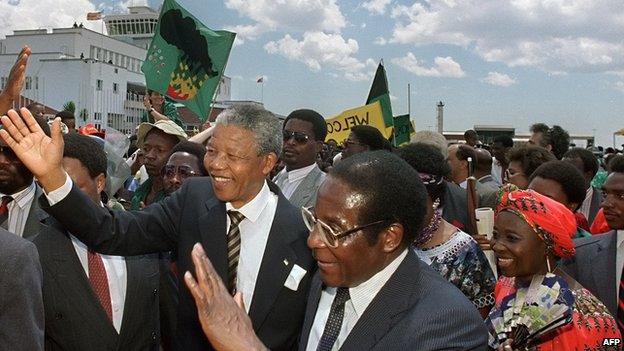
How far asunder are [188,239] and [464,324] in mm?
1576

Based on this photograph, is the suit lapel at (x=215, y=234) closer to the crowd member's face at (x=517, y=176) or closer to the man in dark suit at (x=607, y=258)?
the man in dark suit at (x=607, y=258)

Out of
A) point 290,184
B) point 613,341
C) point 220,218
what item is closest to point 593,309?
point 613,341

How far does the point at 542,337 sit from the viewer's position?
2.74 meters

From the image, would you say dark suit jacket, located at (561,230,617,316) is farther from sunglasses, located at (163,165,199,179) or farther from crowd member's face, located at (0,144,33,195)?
crowd member's face, located at (0,144,33,195)

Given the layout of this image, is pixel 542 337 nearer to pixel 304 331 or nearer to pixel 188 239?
pixel 304 331

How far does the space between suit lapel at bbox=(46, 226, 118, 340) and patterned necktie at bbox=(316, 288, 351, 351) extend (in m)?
1.38

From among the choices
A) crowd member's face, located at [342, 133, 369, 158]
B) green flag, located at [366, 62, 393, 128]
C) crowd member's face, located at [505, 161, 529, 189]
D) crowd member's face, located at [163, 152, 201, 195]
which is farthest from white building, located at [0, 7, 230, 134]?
crowd member's face, located at [163, 152, 201, 195]

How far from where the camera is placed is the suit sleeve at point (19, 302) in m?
2.09

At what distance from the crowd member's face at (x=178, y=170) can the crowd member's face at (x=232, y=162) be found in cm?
127

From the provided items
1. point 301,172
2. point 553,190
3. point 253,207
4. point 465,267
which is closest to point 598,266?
point 553,190

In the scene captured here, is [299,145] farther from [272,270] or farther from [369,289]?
[369,289]

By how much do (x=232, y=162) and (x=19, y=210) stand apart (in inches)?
51.7

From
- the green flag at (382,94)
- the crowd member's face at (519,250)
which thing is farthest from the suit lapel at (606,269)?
the green flag at (382,94)

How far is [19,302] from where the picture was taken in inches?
83.0
